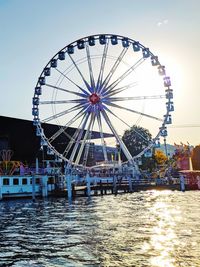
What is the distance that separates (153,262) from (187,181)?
68.3 metres

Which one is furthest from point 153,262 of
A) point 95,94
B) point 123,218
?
point 95,94

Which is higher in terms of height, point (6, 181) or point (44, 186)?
point (6, 181)

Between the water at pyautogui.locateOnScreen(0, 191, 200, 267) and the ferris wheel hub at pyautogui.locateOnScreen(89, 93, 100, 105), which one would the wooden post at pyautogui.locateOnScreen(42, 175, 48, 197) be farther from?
the water at pyautogui.locateOnScreen(0, 191, 200, 267)

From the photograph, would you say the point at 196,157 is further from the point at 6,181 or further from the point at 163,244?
the point at 163,244

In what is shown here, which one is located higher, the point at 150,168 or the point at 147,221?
the point at 150,168

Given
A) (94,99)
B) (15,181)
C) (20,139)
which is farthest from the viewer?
(20,139)

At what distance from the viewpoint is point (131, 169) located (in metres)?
77.8

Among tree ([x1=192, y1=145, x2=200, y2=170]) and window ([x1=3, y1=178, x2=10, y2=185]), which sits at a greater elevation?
tree ([x1=192, y1=145, x2=200, y2=170])

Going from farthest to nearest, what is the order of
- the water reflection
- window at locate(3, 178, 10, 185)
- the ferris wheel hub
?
window at locate(3, 178, 10, 185) → the ferris wheel hub → the water reflection

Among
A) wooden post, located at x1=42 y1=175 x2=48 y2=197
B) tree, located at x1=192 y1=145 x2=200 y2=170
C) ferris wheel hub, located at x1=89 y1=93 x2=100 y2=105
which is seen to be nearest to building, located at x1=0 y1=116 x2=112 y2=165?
wooden post, located at x1=42 y1=175 x2=48 y2=197

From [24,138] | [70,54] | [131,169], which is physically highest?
[70,54]

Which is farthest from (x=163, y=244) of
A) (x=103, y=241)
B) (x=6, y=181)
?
(x=6, y=181)

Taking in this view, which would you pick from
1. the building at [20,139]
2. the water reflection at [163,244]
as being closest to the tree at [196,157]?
the building at [20,139]

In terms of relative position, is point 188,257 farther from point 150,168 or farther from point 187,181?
point 150,168
